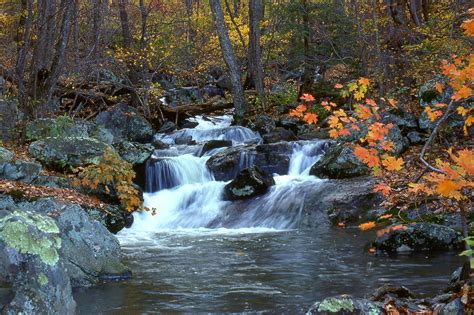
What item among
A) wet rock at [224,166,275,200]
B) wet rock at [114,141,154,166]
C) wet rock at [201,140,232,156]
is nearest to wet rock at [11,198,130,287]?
wet rock at [224,166,275,200]

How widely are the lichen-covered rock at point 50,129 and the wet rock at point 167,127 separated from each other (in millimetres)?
5463

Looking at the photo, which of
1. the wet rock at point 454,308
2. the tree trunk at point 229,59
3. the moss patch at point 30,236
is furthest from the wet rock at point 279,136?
the moss patch at point 30,236

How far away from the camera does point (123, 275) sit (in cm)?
721

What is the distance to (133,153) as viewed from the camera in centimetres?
1474

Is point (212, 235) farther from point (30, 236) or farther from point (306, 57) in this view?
point (306, 57)

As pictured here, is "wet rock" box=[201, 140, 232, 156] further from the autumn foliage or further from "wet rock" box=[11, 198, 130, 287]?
"wet rock" box=[11, 198, 130, 287]

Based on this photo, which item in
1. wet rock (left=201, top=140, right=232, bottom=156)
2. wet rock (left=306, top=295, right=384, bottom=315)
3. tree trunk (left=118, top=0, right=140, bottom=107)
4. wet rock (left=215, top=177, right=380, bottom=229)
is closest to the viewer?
wet rock (left=306, top=295, right=384, bottom=315)

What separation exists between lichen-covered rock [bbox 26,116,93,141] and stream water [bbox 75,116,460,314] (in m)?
2.39

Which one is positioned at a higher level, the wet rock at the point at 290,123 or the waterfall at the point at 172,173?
the wet rock at the point at 290,123

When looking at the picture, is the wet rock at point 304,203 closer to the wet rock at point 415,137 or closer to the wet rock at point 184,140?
the wet rock at point 415,137

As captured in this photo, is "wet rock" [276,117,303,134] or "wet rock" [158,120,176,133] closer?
"wet rock" [276,117,303,134]

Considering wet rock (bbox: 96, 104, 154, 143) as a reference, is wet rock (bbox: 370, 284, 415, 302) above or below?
below

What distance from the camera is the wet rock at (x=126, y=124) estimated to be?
18.3 m

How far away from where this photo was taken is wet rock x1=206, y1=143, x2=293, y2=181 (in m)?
14.9
